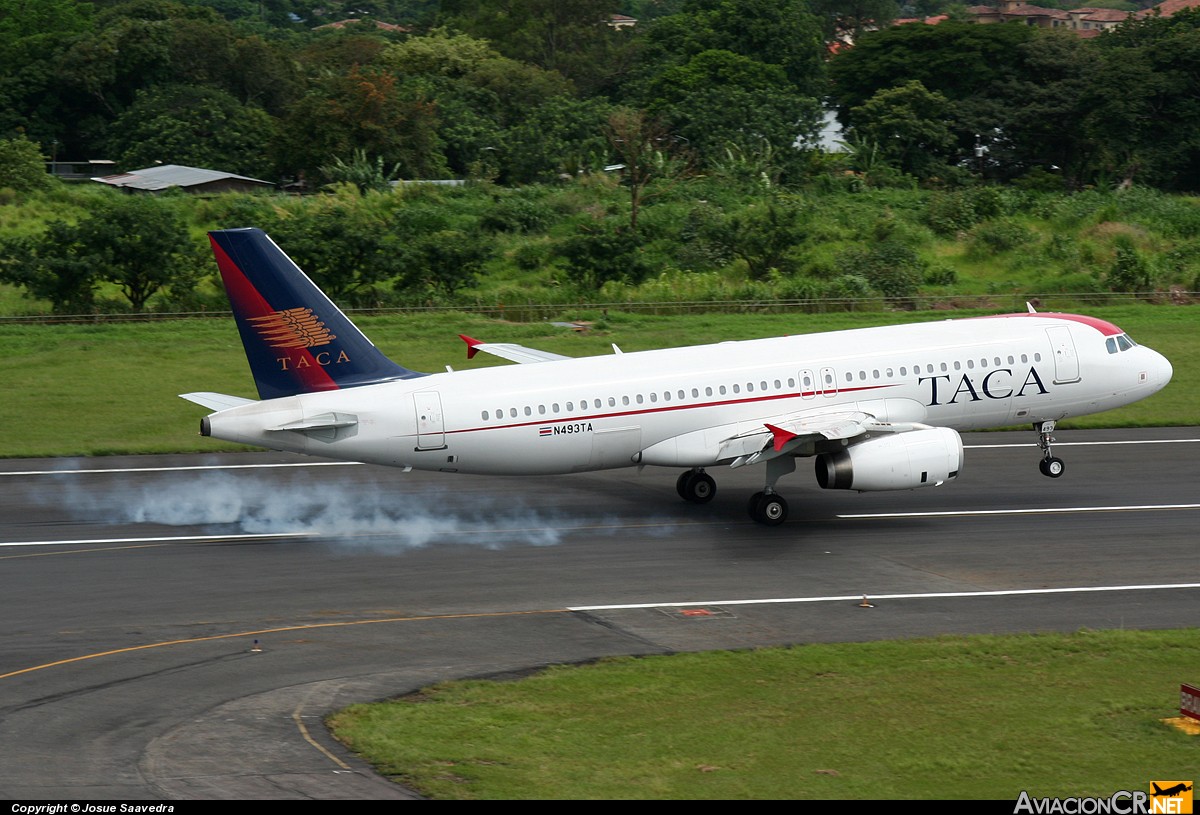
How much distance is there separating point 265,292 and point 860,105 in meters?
84.9

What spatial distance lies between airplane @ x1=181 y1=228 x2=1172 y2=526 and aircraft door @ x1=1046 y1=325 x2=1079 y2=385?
0.17 ft

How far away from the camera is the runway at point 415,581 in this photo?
2112 centimetres

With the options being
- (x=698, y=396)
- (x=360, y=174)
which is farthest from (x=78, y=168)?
(x=698, y=396)

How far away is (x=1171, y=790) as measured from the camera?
17844 millimetres

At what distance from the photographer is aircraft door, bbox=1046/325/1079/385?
36500mm

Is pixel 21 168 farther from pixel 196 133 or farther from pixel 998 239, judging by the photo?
pixel 998 239

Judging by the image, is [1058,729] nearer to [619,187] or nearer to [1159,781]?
[1159,781]

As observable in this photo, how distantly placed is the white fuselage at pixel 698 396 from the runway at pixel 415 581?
7.05 ft

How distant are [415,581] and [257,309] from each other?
6.98 meters

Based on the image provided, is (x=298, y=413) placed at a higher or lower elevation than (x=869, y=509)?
higher

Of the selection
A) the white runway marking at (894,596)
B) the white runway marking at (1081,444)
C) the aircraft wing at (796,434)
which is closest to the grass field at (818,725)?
the white runway marking at (894,596)

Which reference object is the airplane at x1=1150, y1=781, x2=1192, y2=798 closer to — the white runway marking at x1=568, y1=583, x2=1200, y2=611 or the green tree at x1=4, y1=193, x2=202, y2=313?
the white runway marking at x1=568, y1=583, x2=1200, y2=611

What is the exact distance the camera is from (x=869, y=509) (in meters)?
36.0

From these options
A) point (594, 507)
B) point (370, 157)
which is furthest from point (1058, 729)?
point (370, 157)
